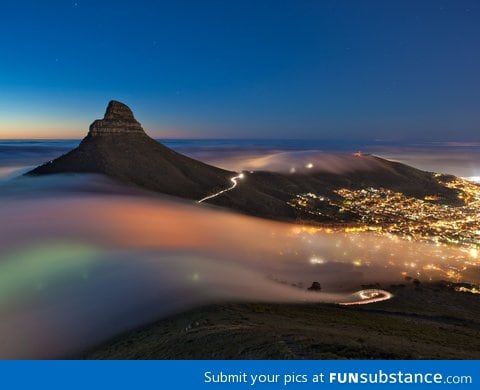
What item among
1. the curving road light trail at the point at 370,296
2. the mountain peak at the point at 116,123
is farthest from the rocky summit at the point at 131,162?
the curving road light trail at the point at 370,296

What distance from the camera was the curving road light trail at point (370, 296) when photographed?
66525 mm

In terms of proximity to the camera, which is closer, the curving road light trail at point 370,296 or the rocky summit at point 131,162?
the curving road light trail at point 370,296

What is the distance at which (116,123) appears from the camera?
18875cm

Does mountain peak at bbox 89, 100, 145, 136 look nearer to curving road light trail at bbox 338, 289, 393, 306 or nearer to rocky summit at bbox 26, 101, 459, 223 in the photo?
rocky summit at bbox 26, 101, 459, 223

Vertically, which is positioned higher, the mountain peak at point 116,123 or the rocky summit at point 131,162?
the mountain peak at point 116,123

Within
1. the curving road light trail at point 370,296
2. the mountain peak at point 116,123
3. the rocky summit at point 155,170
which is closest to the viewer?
the curving road light trail at point 370,296

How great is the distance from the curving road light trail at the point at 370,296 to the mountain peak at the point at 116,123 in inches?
5987

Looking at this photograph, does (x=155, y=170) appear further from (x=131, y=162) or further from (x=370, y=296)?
(x=370, y=296)

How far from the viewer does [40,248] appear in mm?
72188

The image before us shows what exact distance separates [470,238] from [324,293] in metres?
115

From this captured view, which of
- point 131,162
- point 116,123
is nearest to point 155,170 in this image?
point 131,162

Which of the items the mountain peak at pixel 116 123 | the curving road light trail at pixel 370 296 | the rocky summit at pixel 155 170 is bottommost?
the curving road light trail at pixel 370 296

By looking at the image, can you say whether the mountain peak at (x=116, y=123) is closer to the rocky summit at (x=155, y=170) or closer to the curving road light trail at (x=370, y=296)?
the rocky summit at (x=155, y=170)

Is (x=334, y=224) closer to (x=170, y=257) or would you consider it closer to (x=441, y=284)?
(x=441, y=284)
